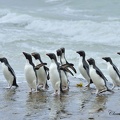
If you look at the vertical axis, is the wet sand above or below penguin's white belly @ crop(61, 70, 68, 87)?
below

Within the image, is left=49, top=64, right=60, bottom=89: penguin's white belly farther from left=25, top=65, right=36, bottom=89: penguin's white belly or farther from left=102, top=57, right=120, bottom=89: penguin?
left=102, top=57, right=120, bottom=89: penguin

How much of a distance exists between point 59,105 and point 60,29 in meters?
20.3

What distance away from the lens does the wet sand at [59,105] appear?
8.02 metres

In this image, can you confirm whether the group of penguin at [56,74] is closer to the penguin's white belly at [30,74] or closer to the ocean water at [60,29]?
the penguin's white belly at [30,74]

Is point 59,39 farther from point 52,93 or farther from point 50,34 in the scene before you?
point 52,93

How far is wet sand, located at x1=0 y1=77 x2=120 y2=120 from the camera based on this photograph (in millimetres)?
8023

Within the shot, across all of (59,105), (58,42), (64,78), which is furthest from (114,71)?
(58,42)

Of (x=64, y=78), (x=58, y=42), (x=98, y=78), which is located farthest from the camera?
(x=58, y=42)

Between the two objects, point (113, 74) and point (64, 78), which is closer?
point (64, 78)

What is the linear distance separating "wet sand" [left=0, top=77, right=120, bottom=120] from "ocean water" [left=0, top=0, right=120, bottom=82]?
2.96m

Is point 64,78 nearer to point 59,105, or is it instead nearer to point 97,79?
point 97,79

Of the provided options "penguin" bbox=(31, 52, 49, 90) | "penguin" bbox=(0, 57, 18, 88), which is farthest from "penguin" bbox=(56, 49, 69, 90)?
"penguin" bbox=(0, 57, 18, 88)

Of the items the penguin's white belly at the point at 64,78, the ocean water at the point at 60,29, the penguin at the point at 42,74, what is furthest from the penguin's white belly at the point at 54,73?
the ocean water at the point at 60,29

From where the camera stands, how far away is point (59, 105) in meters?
8.94
